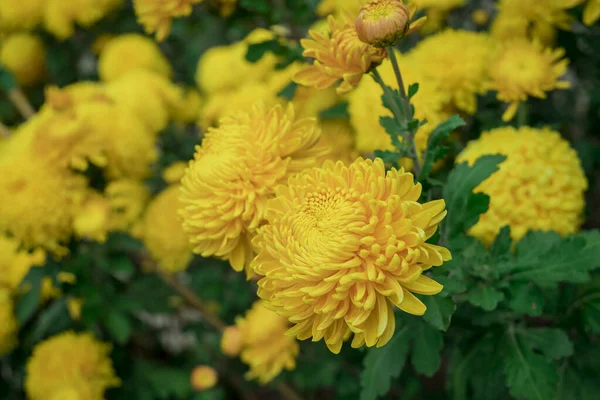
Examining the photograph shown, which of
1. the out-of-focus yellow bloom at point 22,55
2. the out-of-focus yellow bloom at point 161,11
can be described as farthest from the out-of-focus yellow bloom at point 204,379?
the out-of-focus yellow bloom at point 22,55

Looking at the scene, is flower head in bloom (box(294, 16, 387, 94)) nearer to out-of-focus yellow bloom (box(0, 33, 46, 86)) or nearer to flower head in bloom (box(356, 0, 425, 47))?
flower head in bloom (box(356, 0, 425, 47))

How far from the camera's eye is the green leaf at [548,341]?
0.90m

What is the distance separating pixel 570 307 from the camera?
40.7 inches

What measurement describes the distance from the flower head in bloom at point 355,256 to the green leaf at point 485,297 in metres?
0.19

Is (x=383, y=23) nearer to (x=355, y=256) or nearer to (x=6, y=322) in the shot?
(x=355, y=256)

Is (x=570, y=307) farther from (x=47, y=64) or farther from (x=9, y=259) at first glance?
(x=47, y=64)

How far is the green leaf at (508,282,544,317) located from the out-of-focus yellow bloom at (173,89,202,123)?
45.2 inches

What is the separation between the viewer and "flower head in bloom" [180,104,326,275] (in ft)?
2.58

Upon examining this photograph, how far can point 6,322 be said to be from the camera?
5.11ft

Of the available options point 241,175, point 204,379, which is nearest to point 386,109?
point 241,175

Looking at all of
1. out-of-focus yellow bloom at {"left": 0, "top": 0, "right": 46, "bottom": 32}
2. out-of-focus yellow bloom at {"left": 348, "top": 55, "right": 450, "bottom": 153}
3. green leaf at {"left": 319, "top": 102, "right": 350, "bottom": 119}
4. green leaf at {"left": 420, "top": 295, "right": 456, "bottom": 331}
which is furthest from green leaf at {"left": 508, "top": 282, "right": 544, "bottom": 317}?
out-of-focus yellow bloom at {"left": 0, "top": 0, "right": 46, "bottom": 32}

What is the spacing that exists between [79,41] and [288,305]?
1.76 meters

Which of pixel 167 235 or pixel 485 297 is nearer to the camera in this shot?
pixel 485 297

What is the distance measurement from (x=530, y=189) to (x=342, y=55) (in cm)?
41
